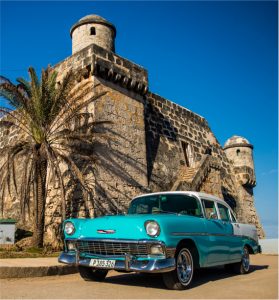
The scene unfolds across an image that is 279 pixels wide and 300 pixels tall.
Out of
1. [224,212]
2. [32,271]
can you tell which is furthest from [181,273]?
[32,271]

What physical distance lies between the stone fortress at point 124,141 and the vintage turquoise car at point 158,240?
5.28m

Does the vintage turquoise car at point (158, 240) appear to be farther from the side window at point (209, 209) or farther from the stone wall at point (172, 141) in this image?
the stone wall at point (172, 141)

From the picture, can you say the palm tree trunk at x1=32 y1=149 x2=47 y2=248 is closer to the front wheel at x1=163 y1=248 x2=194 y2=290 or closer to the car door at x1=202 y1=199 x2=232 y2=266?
the car door at x1=202 y1=199 x2=232 y2=266

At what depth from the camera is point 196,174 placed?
1534 cm

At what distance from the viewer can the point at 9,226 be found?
452 inches

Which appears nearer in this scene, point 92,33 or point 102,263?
point 102,263

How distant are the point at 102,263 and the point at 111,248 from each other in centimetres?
24

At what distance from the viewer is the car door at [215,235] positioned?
626 cm

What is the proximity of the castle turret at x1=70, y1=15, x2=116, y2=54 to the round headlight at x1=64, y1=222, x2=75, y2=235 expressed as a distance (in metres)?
9.58

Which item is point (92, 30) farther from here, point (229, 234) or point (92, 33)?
point (229, 234)

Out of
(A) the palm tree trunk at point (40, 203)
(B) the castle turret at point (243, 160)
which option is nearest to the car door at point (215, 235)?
(A) the palm tree trunk at point (40, 203)

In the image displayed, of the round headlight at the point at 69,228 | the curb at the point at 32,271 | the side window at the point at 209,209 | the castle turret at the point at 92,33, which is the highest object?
the castle turret at the point at 92,33

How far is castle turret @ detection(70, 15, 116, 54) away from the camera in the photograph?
1434cm

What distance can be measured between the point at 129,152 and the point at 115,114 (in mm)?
1439
